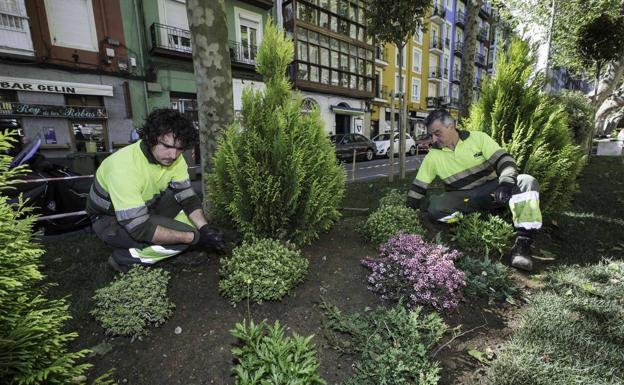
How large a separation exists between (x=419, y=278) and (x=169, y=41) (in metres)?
16.6

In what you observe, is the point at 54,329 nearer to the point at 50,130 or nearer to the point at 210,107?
the point at 210,107

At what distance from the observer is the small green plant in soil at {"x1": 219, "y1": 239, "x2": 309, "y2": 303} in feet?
7.29

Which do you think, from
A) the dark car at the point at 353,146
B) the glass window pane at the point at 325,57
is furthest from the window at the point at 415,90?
the dark car at the point at 353,146

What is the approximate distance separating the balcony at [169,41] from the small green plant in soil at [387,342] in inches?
618

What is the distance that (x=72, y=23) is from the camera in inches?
476

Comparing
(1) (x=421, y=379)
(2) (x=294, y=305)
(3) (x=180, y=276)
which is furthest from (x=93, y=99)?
(1) (x=421, y=379)

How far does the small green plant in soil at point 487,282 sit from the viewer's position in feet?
8.32

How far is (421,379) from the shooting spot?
1.60 metres

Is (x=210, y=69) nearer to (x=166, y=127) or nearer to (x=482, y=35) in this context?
(x=166, y=127)

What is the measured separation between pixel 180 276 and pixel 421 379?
2.10 metres

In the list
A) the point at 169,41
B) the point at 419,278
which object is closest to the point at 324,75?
A: the point at 169,41

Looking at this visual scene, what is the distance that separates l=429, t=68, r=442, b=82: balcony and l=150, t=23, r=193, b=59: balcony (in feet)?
89.8

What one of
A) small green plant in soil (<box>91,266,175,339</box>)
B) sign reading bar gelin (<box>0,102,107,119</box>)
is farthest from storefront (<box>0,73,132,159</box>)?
small green plant in soil (<box>91,266,175,339</box>)

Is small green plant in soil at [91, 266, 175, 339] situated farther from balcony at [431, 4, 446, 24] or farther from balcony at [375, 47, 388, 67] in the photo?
balcony at [431, 4, 446, 24]
